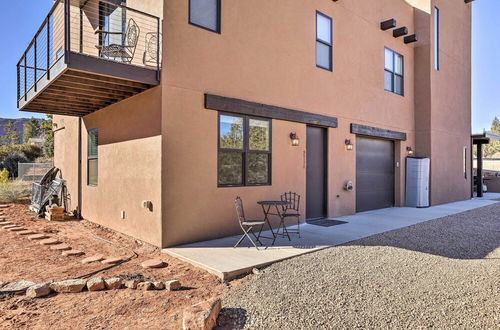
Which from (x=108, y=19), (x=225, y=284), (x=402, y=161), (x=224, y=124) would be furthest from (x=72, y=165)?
(x=402, y=161)

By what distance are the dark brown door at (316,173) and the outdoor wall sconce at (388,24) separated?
4.45 meters

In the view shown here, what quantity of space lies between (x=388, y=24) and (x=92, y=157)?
31.0 feet

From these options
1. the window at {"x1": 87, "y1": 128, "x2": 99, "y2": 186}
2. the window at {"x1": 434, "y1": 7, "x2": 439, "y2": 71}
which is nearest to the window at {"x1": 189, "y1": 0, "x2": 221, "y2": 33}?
the window at {"x1": 87, "y1": 128, "x2": 99, "y2": 186}

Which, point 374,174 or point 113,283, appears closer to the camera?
point 113,283

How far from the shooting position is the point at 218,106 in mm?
5992

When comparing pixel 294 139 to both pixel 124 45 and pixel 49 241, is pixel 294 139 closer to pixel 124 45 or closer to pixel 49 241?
pixel 124 45

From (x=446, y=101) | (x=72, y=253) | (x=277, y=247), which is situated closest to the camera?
(x=72, y=253)

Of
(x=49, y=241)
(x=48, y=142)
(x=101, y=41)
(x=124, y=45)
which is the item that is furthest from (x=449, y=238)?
(x=48, y=142)

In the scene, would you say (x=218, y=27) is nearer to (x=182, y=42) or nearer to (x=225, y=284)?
(x=182, y=42)

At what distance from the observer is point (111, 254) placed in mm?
5246

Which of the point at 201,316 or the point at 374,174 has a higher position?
the point at 374,174

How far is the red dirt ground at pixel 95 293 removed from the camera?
2.98 m

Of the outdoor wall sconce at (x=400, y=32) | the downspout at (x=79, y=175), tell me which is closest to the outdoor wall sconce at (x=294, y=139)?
the downspout at (x=79, y=175)

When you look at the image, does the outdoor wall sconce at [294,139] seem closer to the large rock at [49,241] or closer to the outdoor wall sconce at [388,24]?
the large rock at [49,241]
